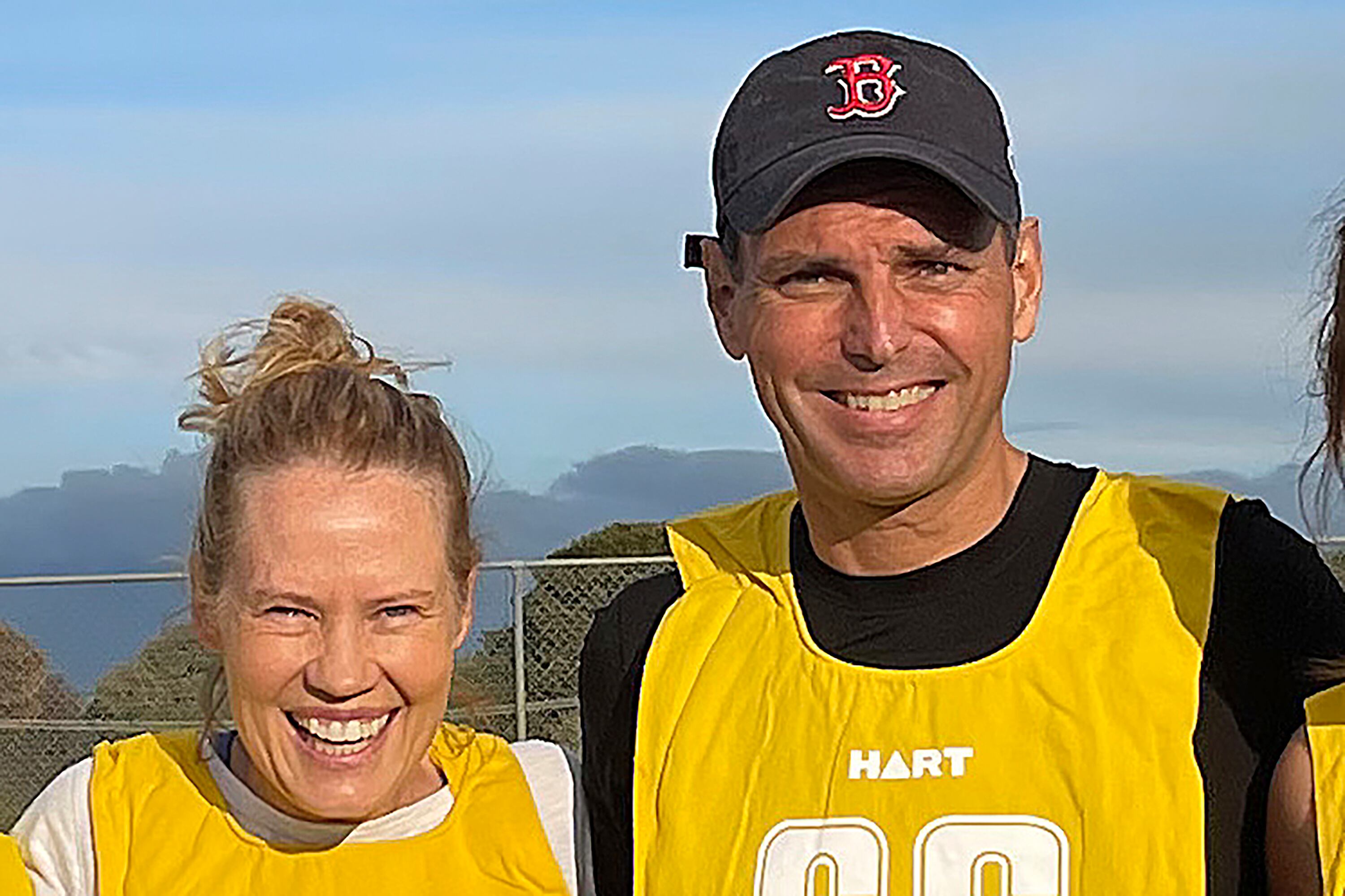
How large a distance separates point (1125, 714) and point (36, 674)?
34.7ft

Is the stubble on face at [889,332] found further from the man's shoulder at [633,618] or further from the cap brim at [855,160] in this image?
the man's shoulder at [633,618]

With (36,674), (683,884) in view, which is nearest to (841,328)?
(683,884)

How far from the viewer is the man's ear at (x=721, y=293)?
298 centimetres

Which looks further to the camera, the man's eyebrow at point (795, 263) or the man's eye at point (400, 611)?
the man's eye at point (400, 611)

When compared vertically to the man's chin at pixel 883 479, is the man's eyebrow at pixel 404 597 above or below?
below

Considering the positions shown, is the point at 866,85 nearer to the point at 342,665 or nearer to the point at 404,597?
the point at 404,597

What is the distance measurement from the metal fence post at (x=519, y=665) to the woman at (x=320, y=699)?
8.68 m

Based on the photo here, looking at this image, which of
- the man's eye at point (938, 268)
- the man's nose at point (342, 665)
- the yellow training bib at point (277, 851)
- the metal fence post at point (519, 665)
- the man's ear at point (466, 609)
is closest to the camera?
the man's eye at point (938, 268)

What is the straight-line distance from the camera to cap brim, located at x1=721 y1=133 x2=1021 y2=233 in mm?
2730

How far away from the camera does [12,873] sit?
286 centimetres

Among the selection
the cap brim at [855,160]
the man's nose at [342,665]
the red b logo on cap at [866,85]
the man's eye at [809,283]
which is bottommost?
the man's nose at [342,665]

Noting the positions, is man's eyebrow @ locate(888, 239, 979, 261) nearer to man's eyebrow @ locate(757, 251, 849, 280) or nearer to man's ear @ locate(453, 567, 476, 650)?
man's eyebrow @ locate(757, 251, 849, 280)

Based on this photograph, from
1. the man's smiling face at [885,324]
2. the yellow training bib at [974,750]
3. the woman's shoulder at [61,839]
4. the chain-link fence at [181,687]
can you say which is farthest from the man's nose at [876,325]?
the chain-link fence at [181,687]

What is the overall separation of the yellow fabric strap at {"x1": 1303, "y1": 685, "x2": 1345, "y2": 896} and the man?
0.12 m
